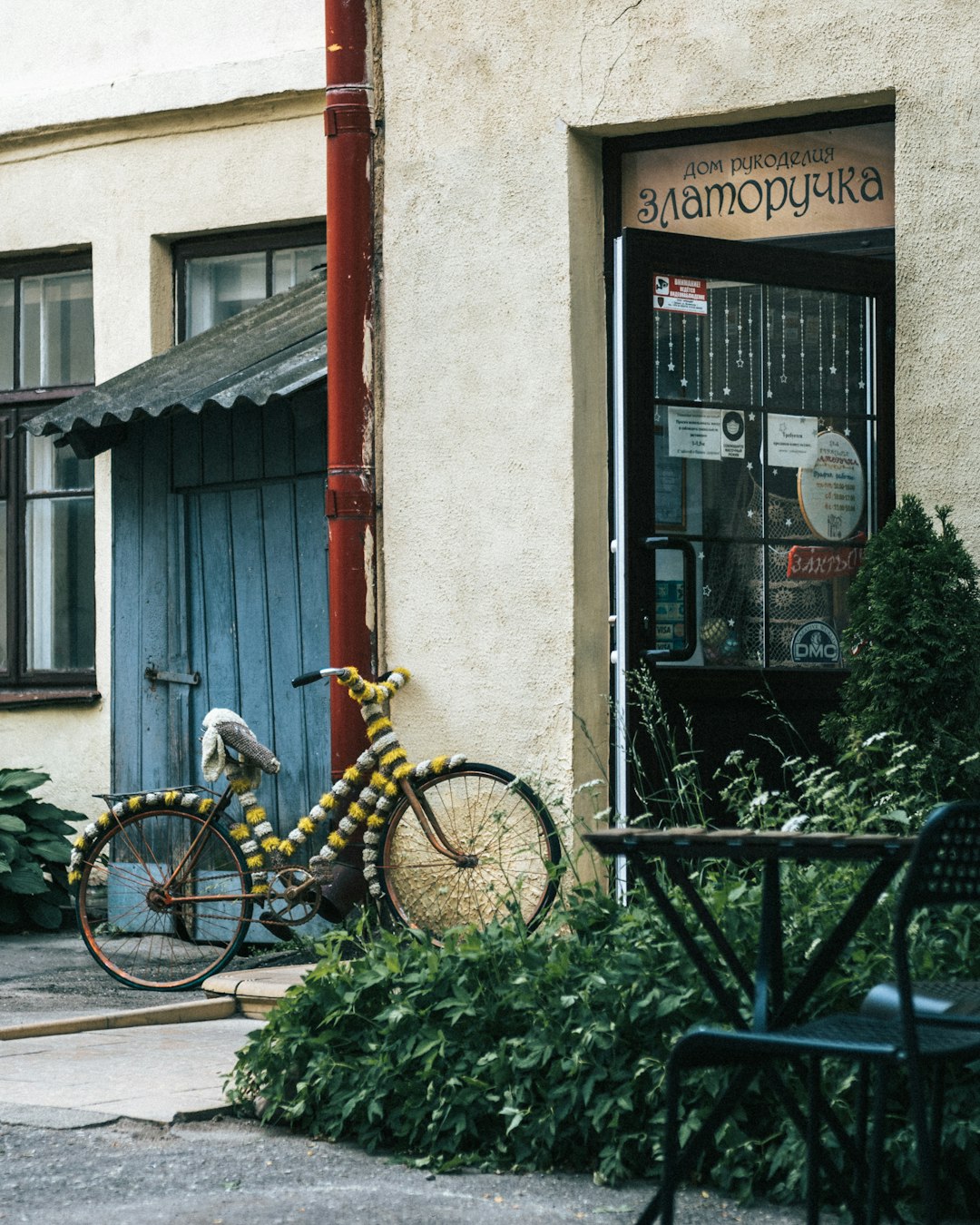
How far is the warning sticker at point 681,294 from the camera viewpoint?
6.24m

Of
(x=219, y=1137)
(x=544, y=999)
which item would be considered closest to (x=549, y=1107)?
(x=544, y=999)

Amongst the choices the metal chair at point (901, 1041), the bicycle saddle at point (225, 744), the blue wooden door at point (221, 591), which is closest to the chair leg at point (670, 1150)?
the metal chair at point (901, 1041)

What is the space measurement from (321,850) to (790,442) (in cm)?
232

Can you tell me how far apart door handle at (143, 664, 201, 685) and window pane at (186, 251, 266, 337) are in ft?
6.31

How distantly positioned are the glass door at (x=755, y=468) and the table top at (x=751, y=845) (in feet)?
9.92

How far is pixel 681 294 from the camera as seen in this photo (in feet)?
20.6

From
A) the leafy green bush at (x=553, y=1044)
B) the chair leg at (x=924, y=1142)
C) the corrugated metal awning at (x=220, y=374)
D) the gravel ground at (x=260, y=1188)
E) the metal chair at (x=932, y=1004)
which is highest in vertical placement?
the corrugated metal awning at (x=220, y=374)

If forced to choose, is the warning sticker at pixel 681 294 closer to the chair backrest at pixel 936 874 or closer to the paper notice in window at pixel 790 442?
the paper notice in window at pixel 790 442

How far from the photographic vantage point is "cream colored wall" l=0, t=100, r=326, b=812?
29.8 ft

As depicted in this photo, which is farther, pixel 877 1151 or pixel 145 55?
pixel 145 55

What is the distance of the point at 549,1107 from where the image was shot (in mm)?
4180

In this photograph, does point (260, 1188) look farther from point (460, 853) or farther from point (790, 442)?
point (790, 442)

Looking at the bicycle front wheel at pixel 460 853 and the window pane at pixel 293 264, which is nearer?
the bicycle front wheel at pixel 460 853

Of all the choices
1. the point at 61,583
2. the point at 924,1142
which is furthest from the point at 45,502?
the point at 924,1142
